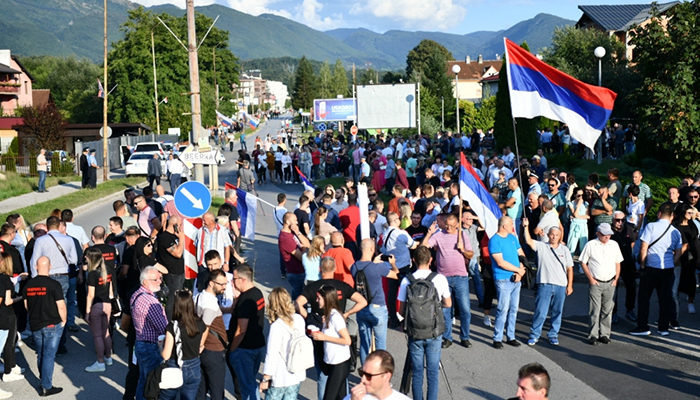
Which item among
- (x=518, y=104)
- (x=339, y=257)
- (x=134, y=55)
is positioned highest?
(x=134, y=55)

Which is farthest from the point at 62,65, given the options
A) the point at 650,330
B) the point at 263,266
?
the point at 650,330

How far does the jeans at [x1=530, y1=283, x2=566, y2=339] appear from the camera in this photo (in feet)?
32.3

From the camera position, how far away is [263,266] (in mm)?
15289

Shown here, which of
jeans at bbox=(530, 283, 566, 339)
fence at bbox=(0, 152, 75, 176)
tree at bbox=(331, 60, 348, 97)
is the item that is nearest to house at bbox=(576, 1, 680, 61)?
fence at bbox=(0, 152, 75, 176)

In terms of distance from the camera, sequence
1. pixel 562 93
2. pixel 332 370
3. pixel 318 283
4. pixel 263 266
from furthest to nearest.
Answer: pixel 263 266, pixel 562 93, pixel 318 283, pixel 332 370

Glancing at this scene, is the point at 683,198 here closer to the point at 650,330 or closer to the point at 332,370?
the point at 650,330

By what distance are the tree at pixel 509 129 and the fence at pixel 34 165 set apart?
21853mm

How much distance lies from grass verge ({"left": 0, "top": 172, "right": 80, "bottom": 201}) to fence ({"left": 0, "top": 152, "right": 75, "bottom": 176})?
1.15m

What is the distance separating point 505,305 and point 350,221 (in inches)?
136

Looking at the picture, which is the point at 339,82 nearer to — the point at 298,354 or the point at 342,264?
the point at 342,264

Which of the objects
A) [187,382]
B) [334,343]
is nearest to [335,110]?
[334,343]

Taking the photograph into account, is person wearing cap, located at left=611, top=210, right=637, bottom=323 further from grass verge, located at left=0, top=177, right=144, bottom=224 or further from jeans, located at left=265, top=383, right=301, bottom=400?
grass verge, located at left=0, top=177, right=144, bottom=224

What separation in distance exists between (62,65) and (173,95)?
164 ft

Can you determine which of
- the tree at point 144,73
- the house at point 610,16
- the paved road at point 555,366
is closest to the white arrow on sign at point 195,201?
the paved road at point 555,366
